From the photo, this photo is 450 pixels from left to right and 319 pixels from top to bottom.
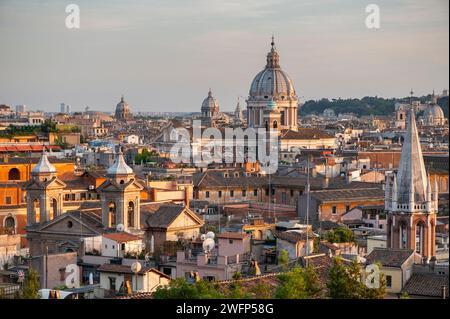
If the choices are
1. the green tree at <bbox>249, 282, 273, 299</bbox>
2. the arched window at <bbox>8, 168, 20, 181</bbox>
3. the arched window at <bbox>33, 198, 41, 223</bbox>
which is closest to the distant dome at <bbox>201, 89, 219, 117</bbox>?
the arched window at <bbox>8, 168, 20, 181</bbox>

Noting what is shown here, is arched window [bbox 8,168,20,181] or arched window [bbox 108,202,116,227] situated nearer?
arched window [bbox 108,202,116,227]

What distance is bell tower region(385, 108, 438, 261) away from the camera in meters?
16.0

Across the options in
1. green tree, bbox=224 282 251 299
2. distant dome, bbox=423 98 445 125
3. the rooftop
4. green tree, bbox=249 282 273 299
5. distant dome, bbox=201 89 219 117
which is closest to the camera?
green tree, bbox=224 282 251 299

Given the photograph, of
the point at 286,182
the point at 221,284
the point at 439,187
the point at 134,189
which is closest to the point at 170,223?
the point at 134,189

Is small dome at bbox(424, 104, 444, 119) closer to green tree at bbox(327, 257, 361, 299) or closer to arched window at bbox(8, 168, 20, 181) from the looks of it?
arched window at bbox(8, 168, 20, 181)

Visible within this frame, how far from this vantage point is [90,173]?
2402 cm

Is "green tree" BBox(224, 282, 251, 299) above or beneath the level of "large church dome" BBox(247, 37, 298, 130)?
beneath

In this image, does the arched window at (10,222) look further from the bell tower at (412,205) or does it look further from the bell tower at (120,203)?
the bell tower at (412,205)

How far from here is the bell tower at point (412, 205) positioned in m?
16.0

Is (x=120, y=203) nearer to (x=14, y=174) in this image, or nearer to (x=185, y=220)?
(x=185, y=220)

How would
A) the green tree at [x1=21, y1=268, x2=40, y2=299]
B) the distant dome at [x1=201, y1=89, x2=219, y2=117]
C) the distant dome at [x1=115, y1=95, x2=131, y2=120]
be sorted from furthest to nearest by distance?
the distant dome at [x1=115, y1=95, x2=131, y2=120] < the distant dome at [x1=201, y1=89, x2=219, y2=117] < the green tree at [x1=21, y1=268, x2=40, y2=299]

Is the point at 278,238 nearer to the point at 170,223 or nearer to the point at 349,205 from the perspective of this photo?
the point at 170,223

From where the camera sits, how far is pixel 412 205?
16266 millimetres
